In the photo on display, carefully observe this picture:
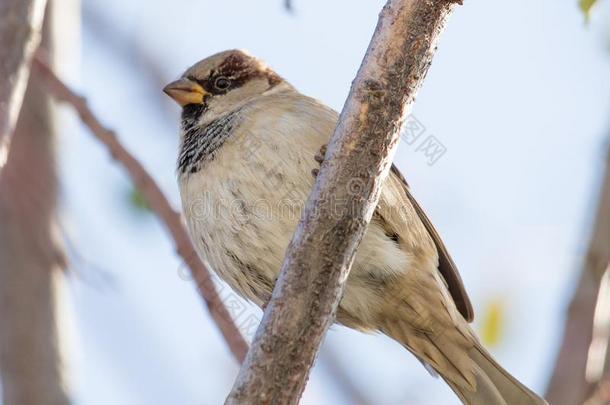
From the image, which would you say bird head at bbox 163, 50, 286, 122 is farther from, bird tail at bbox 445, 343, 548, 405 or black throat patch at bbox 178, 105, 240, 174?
bird tail at bbox 445, 343, 548, 405

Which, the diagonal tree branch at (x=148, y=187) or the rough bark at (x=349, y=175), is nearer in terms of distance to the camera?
the rough bark at (x=349, y=175)

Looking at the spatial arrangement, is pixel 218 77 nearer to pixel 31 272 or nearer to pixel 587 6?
pixel 31 272

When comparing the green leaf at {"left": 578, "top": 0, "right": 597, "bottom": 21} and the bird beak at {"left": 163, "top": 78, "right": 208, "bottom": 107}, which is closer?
the green leaf at {"left": 578, "top": 0, "right": 597, "bottom": 21}

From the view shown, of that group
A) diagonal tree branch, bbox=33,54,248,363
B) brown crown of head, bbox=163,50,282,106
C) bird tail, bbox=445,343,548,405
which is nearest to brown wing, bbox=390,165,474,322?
bird tail, bbox=445,343,548,405

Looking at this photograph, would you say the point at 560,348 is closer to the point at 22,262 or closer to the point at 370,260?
the point at 370,260

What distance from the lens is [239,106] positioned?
3.70m

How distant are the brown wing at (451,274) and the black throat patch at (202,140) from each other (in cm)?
59

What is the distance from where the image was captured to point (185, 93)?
394 centimetres

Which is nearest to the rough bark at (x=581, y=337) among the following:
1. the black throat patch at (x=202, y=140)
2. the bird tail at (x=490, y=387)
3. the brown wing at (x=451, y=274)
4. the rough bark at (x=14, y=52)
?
the bird tail at (x=490, y=387)

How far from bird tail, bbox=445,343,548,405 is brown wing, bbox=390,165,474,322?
0.15 metres

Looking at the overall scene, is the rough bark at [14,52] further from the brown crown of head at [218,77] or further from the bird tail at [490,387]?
the bird tail at [490,387]

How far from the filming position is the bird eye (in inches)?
157

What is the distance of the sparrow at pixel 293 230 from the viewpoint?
10.6 ft

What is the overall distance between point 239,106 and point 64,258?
848 mm
